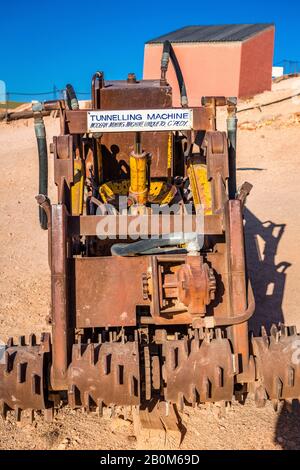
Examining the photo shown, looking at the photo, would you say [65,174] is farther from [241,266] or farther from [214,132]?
[241,266]

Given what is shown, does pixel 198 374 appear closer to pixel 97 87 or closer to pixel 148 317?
pixel 148 317

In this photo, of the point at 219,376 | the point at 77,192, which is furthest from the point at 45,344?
the point at 77,192

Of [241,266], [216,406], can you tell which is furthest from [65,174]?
[216,406]

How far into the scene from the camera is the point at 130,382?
3156 mm

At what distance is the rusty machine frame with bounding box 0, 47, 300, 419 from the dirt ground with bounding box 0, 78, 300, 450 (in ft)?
1.76

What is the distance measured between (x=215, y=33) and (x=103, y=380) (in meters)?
24.4

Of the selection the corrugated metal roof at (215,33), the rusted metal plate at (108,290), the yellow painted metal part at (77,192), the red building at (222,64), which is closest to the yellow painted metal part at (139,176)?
the yellow painted metal part at (77,192)

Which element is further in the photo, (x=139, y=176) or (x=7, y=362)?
(x=139, y=176)

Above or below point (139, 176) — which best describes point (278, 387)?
below

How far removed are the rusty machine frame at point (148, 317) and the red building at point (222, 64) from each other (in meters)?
17.7

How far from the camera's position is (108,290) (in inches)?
150

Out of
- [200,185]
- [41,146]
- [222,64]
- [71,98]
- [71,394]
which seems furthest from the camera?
[222,64]

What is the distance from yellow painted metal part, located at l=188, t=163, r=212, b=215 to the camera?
4381 millimetres

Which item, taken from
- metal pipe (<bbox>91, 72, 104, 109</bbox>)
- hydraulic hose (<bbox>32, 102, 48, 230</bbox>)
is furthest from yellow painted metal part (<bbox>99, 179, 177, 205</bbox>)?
hydraulic hose (<bbox>32, 102, 48, 230</bbox>)
